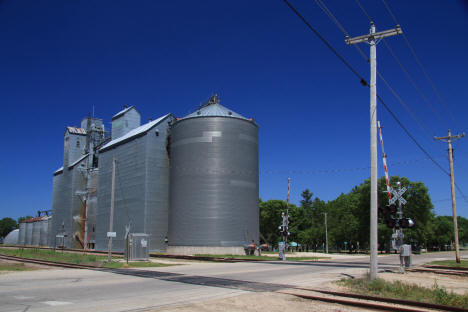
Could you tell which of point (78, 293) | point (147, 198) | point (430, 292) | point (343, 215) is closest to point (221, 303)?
point (78, 293)

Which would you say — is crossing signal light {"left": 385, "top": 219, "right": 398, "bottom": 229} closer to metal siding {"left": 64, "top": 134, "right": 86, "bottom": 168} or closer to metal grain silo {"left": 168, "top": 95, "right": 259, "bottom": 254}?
metal grain silo {"left": 168, "top": 95, "right": 259, "bottom": 254}

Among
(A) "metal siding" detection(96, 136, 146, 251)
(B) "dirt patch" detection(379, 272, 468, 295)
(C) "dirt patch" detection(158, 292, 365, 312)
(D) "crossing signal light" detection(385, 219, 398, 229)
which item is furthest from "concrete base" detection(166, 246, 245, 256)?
(C) "dirt patch" detection(158, 292, 365, 312)

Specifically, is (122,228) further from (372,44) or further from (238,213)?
(372,44)

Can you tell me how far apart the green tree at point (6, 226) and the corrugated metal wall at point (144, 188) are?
161 m

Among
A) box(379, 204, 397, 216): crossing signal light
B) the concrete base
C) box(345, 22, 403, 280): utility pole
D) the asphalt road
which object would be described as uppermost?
box(345, 22, 403, 280): utility pole

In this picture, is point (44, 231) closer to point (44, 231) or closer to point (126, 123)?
point (44, 231)

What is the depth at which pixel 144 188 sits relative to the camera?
184ft

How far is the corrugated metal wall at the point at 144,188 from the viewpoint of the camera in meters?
55.9

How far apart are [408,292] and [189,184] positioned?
134 feet

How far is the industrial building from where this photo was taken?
169ft

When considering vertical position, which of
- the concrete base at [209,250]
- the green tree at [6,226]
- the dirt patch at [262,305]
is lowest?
the green tree at [6,226]

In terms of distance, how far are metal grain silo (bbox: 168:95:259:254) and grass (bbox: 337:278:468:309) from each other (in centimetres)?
3499

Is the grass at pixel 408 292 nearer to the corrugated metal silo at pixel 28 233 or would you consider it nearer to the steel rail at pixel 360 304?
the steel rail at pixel 360 304

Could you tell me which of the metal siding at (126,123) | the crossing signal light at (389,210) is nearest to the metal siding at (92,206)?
the metal siding at (126,123)
